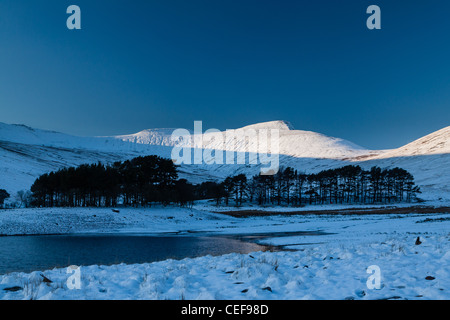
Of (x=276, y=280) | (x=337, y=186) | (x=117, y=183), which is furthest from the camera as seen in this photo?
(x=337, y=186)

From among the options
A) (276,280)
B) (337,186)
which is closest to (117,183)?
(276,280)

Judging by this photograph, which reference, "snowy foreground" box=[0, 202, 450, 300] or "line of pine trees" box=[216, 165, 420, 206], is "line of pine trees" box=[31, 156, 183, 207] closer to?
"line of pine trees" box=[216, 165, 420, 206]

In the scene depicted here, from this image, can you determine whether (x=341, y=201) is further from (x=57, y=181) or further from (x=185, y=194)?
(x=57, y=181)

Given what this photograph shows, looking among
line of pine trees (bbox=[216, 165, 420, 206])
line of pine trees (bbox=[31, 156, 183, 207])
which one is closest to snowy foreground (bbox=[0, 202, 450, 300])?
line of pine trees (bbox=[31, 156, 183, 207])

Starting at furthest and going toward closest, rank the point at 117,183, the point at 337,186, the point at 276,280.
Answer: the point at 337,186, the point at 117,183, the point at 276,280

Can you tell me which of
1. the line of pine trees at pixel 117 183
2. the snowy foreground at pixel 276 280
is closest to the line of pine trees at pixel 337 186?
the line of pine trees at pixel 117 183

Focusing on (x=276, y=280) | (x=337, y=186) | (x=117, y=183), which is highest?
(x=117, y=183)

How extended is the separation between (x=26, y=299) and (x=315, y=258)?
1109 centimetres

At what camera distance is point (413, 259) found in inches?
449

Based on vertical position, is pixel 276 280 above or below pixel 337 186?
above

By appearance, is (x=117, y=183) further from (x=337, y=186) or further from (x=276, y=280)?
(x=337, y=186)
